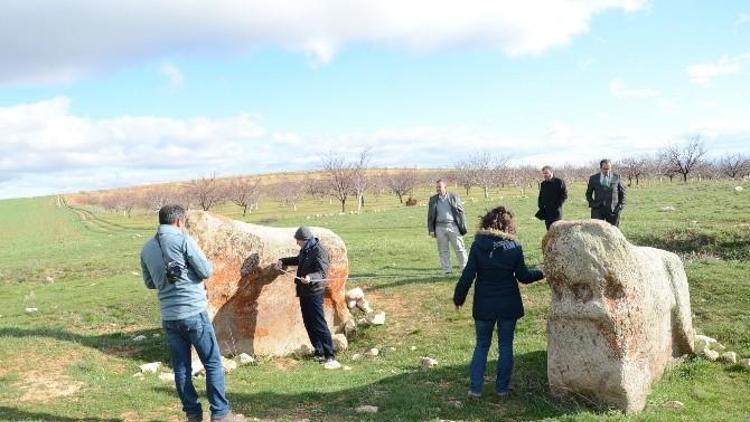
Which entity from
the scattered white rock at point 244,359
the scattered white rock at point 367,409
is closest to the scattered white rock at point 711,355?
the scattered white rock at point 367,409

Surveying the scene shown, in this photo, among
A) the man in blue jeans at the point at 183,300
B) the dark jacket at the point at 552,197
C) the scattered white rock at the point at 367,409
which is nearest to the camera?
the man in blue jeans at the point at 183,300

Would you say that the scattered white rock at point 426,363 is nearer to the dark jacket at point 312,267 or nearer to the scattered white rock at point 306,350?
the dark jacket at point 312,267

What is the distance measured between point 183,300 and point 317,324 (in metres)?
4.24

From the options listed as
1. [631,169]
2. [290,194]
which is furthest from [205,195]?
[631,169]

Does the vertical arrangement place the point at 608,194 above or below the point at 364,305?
above

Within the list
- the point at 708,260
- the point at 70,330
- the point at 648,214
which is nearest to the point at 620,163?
the point at 648,214

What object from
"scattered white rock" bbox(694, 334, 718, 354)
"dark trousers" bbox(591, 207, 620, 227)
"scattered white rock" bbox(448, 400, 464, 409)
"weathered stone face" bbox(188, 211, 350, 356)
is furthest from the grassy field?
"dark trousers" bbox(591, 207, 620, 227)

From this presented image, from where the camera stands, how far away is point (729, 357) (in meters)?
9.51

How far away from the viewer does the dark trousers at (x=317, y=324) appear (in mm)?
11414

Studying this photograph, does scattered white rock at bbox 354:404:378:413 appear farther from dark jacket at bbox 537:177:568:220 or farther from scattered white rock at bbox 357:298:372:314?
dark jacket at bbox 537:177:568:220

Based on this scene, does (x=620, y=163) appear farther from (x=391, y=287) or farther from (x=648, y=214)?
(x=391, y=287)

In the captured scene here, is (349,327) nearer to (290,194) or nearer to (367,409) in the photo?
(367,409)

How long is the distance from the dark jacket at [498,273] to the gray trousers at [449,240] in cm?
715

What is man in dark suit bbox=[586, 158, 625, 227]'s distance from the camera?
1521cm
